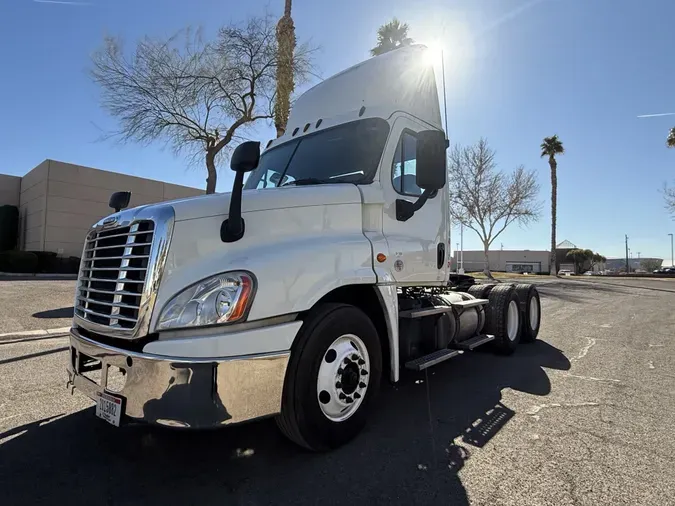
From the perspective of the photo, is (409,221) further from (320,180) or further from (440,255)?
(320,180)

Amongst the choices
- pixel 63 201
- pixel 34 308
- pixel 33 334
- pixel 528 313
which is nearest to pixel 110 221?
pixel 33 334

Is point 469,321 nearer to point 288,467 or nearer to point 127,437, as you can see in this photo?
point 288,467

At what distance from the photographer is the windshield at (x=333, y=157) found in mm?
3812

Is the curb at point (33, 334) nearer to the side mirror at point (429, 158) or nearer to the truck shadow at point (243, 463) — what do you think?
the truck shadow at point (243, 463)

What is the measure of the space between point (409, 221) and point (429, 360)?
53.5 inches

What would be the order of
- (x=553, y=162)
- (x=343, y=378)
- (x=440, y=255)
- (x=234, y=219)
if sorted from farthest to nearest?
1. (x=553, y=162)
2. (x=440, y=255)
3. (x=343, y=378)
4. (x=234, y=219)

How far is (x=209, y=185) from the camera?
17.5 meters

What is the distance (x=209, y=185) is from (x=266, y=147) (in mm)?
13424

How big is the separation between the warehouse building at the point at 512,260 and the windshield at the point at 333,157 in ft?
253

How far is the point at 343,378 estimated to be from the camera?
309 centimetres

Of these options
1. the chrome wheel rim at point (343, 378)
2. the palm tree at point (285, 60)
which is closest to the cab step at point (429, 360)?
the chrome wheel rim at point (343, 378)

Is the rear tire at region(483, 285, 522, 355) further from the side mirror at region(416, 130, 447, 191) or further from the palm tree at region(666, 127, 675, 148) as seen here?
the palm tree at region(666, 127, 675, 148)

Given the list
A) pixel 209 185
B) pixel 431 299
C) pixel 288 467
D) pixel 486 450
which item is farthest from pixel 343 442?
pixel 209 185

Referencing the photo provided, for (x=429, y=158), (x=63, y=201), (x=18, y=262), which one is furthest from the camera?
(x=63, y=201)
